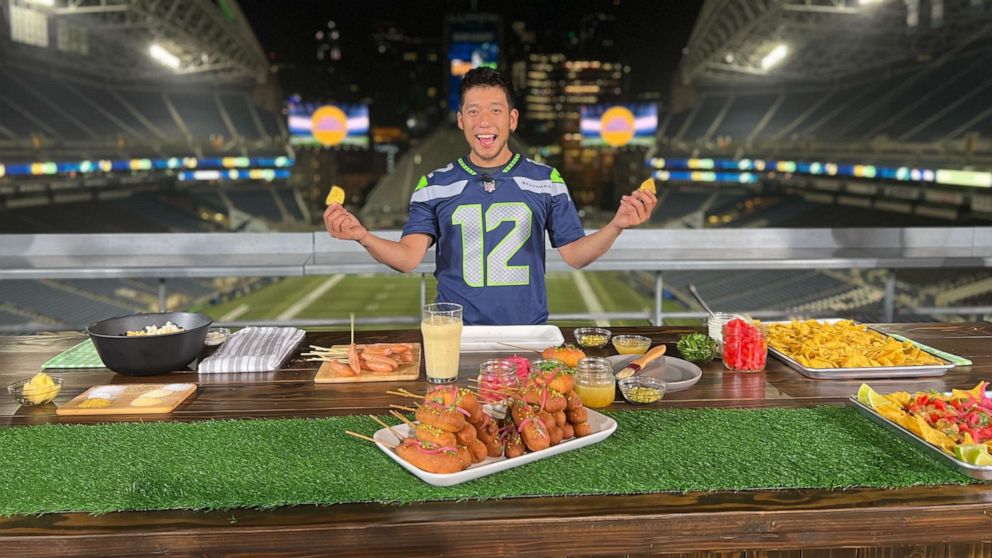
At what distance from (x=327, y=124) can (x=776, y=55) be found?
517 cm

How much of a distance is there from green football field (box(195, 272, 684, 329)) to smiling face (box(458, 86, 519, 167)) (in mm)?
16975

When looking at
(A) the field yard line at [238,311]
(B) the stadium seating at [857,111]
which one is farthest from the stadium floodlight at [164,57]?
(A) the field yard line at [238,311]

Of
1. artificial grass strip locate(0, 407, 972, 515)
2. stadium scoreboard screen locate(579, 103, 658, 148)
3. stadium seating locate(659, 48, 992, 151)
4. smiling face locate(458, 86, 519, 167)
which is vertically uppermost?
stadium seating locate(659, 48, 992, 151)

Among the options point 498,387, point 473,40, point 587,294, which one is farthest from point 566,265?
point 587,294

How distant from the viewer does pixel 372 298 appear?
23125 mm

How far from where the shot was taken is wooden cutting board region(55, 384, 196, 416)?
1.34 metres

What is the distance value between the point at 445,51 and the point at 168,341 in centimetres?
549

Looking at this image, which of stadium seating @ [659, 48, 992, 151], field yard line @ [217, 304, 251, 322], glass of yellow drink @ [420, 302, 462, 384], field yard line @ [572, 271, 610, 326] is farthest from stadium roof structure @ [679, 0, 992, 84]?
field yard line @ [217, 304, 251, 322]

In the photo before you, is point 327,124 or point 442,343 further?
point 327,124

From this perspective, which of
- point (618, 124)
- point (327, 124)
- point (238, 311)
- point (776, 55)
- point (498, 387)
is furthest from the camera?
point (238, 311)

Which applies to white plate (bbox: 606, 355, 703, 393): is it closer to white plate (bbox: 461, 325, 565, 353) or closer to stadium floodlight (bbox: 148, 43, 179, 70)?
white plate (bbox: 461, 325, 565, 353)

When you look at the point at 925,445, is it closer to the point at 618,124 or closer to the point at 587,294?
the point at 618,124

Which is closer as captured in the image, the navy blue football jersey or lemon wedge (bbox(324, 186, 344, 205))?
lemon wedge (bbox(324, 186, 344, 205))

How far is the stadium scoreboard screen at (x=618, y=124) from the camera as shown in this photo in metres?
6.62
